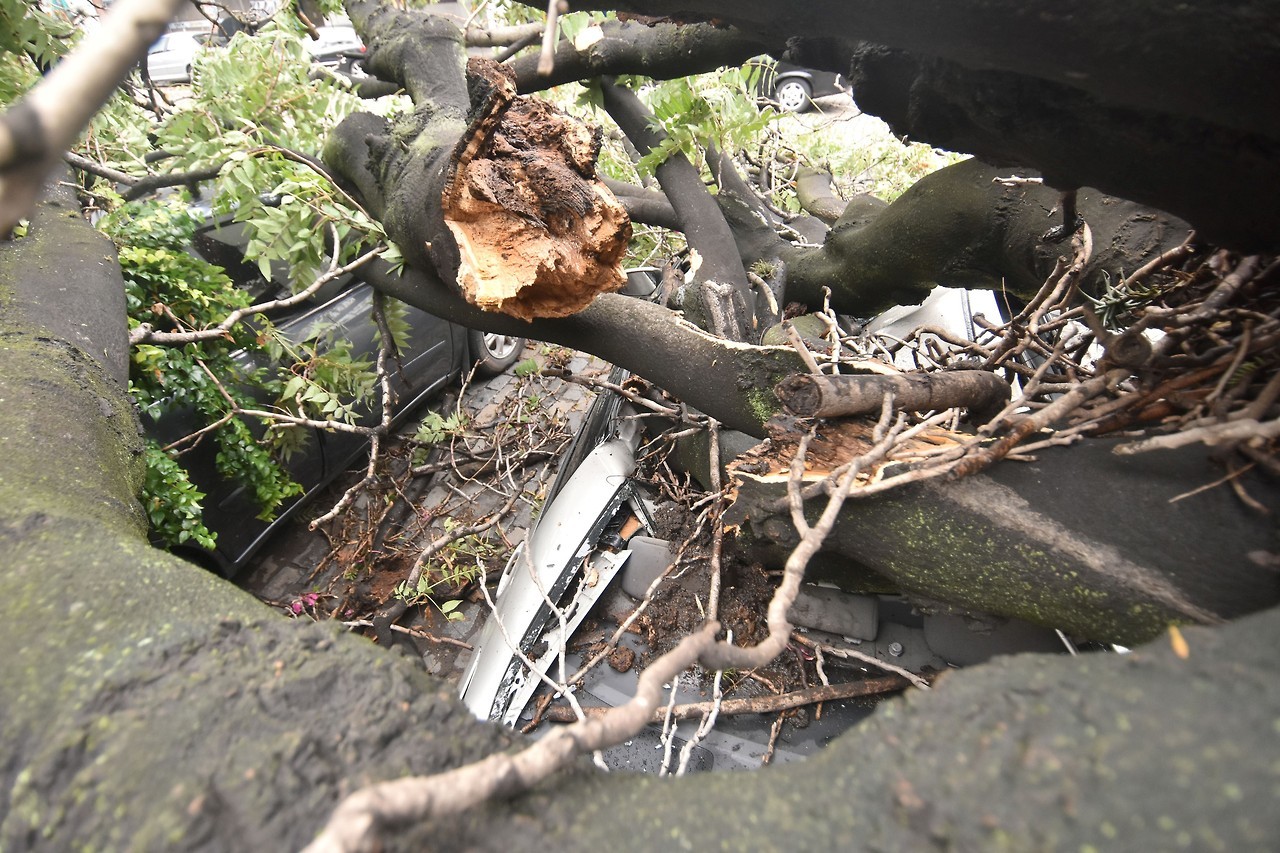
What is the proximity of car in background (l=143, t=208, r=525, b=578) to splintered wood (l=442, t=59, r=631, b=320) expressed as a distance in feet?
4.47

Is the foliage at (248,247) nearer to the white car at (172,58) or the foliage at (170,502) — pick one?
the foliage at (170,502)

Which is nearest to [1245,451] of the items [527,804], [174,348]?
[527,804]

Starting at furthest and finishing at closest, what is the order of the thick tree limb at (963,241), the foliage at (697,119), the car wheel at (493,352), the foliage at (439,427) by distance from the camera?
the car wheel at (493,352), the foliage at (439,427), the foliage at (697,119), the thick tree limb at (963,241)

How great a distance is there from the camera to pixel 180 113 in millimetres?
2873

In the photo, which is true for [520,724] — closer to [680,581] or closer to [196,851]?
[680,581]

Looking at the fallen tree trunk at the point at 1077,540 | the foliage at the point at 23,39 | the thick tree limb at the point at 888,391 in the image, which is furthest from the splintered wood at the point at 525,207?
the foliage at the point at 23,39

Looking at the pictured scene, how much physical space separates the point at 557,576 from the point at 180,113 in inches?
111

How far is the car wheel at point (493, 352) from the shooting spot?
5.37m

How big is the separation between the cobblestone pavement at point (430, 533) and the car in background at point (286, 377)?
33 cm

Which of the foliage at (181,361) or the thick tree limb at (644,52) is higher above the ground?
the thick tree limb at (644,52)

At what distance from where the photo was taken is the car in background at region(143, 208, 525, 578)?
324cm

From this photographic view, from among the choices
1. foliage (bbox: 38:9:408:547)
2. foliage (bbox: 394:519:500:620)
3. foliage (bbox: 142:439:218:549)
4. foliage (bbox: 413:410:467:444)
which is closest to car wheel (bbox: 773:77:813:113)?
foliage (bbox: 38:9:408:547)

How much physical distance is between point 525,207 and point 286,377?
222cm

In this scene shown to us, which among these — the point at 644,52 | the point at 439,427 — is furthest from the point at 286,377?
the point at 644,52
